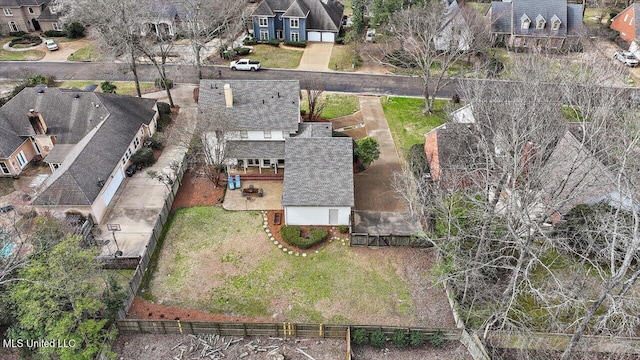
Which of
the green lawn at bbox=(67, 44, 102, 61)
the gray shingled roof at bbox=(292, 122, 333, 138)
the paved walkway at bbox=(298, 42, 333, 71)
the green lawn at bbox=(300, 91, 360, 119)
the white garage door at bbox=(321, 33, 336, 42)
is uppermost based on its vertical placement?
the gray shingled roof at bbox=(292, 122, 333, 138)

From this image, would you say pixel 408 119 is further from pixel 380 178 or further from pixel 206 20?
pixel 206 20

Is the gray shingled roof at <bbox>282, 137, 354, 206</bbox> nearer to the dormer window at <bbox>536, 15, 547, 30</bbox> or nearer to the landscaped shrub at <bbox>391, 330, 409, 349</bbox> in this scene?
the landscaped shrub at <bbox>391, 330, 409, 349</bbox>

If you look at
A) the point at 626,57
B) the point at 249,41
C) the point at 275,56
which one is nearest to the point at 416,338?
the point at 275,56

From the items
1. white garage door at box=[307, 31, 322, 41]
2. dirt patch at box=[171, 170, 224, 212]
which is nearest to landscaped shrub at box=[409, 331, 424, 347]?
dirt patch at box=[171, 170, 224, 212]

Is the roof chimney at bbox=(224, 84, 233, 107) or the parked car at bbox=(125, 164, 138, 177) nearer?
the roof chimney at bbox=(224, 84, 233, 107)

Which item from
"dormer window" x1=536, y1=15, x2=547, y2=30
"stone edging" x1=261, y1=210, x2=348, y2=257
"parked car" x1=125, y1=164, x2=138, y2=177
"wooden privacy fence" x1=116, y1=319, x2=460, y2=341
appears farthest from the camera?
"dormer window" x1=536, y1=15, x2=547, y2=30

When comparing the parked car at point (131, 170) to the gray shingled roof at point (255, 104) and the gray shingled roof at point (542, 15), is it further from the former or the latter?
the gray shingled roof at point (542, 15)

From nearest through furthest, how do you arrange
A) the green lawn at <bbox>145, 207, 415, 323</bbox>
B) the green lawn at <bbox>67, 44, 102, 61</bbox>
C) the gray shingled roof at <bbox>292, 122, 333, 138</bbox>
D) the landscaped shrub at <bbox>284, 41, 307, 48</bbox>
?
the green lawn at <bbox>145, 207, 415, 323</bbox> → the gray shingled roof at <bbox>292, 122, 333, 138</bbox> → the green lawn at <bbox>67, 44, 102, 61</bbox> → the landscaped shrub at <bbox>284, 41, 307, 48</bbox>
